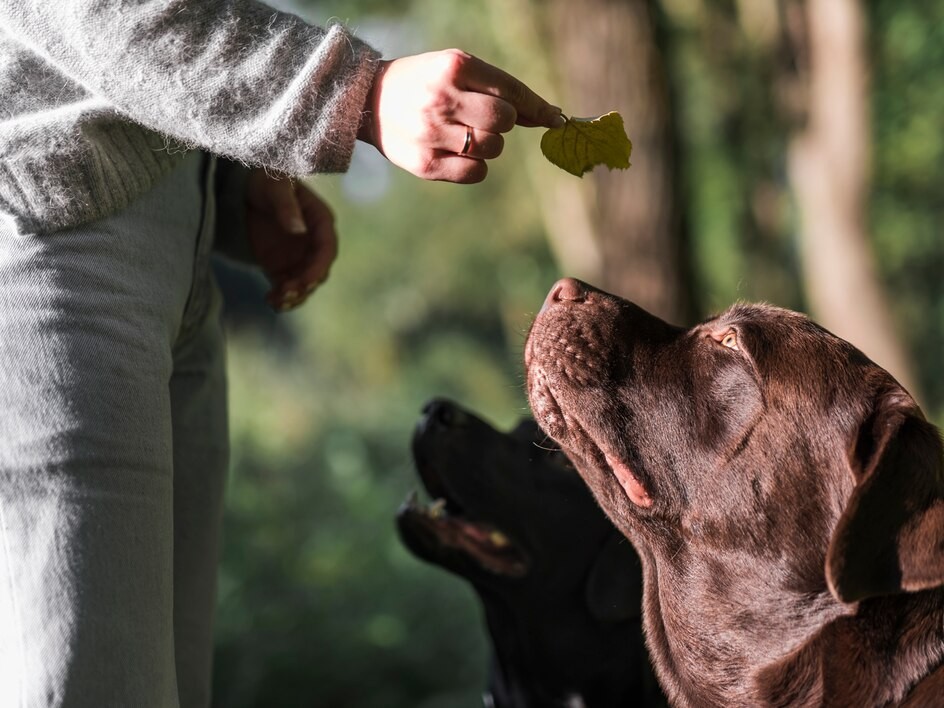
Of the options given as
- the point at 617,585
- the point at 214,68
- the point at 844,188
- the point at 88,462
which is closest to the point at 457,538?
the point at 617,585

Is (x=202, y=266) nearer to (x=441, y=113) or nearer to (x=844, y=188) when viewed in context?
(x=441, y=113)

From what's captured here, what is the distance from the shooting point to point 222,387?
2277mm

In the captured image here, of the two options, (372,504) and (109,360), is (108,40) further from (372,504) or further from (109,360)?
(372,504)

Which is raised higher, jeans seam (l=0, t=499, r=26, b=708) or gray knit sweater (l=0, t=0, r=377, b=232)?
gray knit sweater (l=0, t=0, r=377, b=232)

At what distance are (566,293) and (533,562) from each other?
1.19 m

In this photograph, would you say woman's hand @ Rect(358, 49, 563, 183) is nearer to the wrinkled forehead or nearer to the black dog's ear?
the wrinkled forehead

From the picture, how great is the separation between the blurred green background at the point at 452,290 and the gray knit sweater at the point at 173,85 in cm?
19

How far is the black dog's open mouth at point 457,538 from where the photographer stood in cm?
334

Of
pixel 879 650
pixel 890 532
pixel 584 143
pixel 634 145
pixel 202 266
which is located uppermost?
pixel 584 143

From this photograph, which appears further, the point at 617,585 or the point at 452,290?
the point at 452,290

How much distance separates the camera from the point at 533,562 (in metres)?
3.38

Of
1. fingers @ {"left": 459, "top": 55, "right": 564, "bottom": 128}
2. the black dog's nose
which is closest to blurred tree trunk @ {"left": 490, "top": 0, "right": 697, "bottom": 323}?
the black dog's nose

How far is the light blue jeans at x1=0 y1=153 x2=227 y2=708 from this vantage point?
60.2 inches

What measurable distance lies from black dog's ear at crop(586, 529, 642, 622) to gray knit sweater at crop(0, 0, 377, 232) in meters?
1.89
